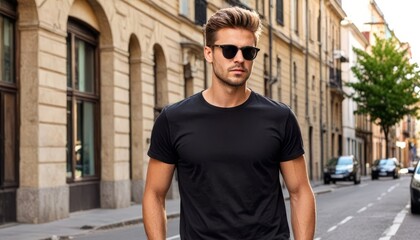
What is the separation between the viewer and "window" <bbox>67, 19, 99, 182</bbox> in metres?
21.2

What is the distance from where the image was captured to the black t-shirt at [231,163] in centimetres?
345

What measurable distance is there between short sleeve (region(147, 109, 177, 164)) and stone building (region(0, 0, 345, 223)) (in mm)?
14330

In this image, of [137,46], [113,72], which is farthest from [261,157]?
[137,46]

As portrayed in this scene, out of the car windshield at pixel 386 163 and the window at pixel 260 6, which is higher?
the window at pixel 260 6

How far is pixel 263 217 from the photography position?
3473 millimetres

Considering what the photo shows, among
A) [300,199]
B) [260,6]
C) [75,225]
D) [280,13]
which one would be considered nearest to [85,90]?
[75,225]

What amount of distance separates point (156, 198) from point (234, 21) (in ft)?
2.63

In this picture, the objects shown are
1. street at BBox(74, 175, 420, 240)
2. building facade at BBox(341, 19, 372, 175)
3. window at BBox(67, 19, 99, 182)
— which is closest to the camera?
street at BBox(74, 175, 420, 240)

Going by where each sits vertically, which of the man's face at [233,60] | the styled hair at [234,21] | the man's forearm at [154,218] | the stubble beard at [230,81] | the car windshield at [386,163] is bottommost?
the car windshield at [386,163]

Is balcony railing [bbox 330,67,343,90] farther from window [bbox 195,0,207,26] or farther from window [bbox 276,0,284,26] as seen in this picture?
window [bbox 195,0,207,26]

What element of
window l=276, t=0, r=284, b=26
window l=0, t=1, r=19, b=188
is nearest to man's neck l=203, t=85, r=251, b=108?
window l=0, t=1, r=19, b=188

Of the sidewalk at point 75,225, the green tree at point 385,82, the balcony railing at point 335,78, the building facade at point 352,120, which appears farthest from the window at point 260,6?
the green tree at point 385,82

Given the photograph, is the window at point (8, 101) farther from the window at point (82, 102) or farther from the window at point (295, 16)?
the window at point (295, 16)

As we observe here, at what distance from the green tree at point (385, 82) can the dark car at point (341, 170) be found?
24514mm
